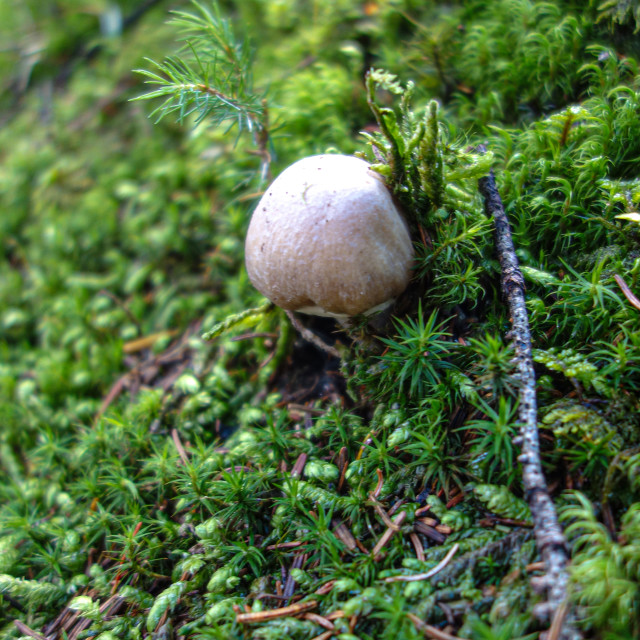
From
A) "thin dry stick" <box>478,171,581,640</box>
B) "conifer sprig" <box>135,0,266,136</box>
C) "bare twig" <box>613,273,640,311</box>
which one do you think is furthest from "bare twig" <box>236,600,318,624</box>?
"conifer sprig" <box>135,0,266,136</box>

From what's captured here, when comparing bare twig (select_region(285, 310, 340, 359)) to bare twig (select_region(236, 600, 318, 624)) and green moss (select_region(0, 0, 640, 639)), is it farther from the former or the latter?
bare twig (select_region(236, 600, 318, 624))

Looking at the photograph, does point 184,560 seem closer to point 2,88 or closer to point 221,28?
point 221,28

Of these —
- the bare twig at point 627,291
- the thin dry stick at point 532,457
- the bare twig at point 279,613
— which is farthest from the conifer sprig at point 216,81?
the bare twig at point 279,613

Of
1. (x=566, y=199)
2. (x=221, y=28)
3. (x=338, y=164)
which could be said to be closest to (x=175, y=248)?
(x=221, y=28)

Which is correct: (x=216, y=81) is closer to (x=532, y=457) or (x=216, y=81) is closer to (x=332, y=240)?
(x=332, y=240)

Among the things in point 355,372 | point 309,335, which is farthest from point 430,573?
point 309,335

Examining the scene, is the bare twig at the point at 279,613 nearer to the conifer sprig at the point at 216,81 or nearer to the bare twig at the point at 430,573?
the bare twig at the point at 430,573
